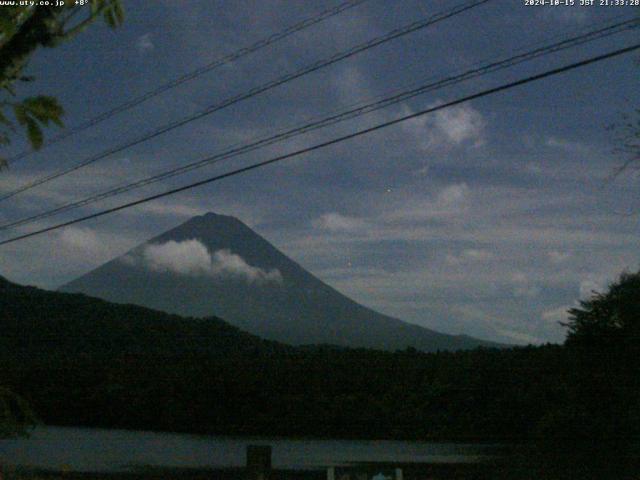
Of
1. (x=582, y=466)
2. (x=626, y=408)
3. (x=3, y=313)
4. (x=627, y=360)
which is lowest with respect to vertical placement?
(x=582, y=466)

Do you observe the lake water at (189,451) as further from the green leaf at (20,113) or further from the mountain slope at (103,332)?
the green leaf at (20,113)

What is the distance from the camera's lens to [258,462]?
1235cm

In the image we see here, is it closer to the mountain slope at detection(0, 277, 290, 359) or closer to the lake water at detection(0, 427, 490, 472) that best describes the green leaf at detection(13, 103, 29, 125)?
the lake water at detection(0, 427, 490, 472)

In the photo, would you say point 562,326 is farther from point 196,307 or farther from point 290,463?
point 196,307

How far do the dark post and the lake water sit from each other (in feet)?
17.7

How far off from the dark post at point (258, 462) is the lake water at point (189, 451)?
5.39 metres

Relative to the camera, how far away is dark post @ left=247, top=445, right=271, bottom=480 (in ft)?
40.4

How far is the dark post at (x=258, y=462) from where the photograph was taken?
12305 millimetres

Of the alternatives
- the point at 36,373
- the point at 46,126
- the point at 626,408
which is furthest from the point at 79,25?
the point at 36,373

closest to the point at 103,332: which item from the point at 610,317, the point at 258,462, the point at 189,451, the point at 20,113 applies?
the point at 189,451

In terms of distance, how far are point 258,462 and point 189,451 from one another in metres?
10.3

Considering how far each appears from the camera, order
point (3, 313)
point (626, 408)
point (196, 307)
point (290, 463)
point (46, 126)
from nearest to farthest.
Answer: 1. point (46, 126)
2. point (290, 463)
3. point (626, 408)
4. point (3, 313)
5. point (196, 307)

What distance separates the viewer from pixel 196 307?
573 feet

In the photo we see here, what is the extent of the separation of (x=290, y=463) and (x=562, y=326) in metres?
9.29
